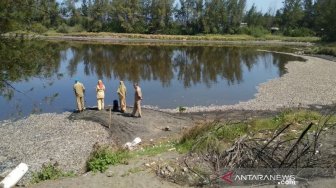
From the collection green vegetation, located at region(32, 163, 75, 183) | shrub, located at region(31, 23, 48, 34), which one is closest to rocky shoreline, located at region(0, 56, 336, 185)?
green vegetation, located at region(32, 163, 75, 183)

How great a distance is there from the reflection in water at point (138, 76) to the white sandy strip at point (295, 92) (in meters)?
2.14

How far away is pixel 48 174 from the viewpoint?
546 inches

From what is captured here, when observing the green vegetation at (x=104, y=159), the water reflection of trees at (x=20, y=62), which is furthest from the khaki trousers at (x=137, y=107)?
the water reflection of trees at (x=20, y=62)

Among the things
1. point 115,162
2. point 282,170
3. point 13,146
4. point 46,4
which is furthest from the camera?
point 13,146

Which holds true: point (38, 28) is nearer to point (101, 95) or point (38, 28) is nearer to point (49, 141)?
point (49, 141)

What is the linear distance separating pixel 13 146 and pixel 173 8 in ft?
423

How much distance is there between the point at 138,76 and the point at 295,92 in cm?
1990

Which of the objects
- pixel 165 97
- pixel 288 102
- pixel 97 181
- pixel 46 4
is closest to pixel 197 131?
pixel 97 181

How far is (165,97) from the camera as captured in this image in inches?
1426

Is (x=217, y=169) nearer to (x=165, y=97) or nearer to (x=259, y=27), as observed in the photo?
(x=165, y=97)

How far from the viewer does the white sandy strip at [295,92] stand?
30234 millimetres

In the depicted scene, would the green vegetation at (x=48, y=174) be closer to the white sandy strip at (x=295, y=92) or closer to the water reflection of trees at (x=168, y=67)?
the white sandy strip at (x=295, y=92)

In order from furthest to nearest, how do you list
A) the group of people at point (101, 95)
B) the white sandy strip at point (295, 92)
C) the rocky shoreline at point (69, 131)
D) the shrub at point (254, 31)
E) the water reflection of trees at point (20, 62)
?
the shrub at point (254, 31) < the white sandy strip at point (295, 92) < the group of people at point (101, 95) < the rocky shoreline at point (69, 131) < the water reflection of trees at point (20, 62)

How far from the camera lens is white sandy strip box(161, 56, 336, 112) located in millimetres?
30234
